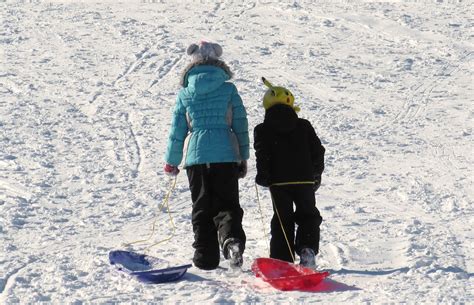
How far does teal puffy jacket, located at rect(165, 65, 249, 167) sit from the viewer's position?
5926 millimetres

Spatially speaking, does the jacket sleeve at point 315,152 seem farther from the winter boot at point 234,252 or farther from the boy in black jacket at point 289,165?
the winter boot at point 234,252

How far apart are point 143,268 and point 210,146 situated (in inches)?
33.8

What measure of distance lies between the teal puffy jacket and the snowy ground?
0.71 meters

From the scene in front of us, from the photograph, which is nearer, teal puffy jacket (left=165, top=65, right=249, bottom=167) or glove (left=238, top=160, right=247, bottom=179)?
teal puffy jacket (left=165, top=65, right=249, bottom=167)

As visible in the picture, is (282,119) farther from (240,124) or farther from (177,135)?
(177,135)

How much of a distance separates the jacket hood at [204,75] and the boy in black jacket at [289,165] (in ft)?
1.07

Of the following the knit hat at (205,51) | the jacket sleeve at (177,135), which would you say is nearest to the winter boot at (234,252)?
the jacket sleeve at (177,135)

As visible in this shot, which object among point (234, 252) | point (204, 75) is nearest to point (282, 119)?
point (204, 75)

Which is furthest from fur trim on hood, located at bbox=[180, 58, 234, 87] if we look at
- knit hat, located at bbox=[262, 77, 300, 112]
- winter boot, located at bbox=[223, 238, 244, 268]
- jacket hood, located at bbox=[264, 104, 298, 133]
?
A: winter boot, located at bbox=[223, 238, 244, 268]

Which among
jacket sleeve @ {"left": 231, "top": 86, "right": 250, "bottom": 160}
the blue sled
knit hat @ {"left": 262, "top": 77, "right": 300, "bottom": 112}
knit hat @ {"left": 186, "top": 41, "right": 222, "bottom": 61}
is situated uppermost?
knit hat @ {"left": 186, "top": 41, "right": 222, "bottom": 61}

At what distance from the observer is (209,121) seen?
5941mm

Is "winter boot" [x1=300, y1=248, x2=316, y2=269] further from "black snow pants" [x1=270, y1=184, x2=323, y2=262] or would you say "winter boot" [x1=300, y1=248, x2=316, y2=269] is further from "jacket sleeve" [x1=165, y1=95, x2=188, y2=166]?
"jacket sleeve" [x1=165, y1=95, x2=188, y2=166]

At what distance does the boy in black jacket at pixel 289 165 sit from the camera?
231 inches

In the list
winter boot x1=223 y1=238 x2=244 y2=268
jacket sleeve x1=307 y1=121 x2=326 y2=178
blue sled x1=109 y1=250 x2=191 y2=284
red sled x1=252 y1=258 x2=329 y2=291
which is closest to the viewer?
red sled x1=252 y1=258 x2=329 y2=291
